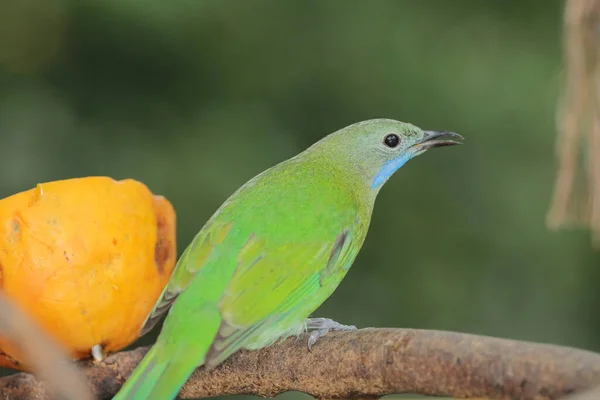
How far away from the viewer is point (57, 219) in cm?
208

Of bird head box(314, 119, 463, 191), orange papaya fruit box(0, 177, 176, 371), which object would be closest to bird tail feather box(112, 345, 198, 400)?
orange papaya fruit box(0, 177, 176, 371)

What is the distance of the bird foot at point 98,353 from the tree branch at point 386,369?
0.04 m

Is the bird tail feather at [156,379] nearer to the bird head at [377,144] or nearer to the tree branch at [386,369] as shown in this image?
the tree branch at [386,369]

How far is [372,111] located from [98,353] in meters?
3.57

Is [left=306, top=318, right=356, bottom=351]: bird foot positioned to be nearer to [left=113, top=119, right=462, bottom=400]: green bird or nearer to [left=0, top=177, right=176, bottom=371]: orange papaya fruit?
[left=113, top=119, right=462, bottom=400]: green bird

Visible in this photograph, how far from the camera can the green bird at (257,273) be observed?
6.90ft

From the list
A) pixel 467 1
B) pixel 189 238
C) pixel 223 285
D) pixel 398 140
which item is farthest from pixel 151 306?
pixel 467 1

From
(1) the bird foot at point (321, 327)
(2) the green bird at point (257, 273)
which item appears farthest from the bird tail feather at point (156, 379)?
(1) the bird foot at point (321, 327)

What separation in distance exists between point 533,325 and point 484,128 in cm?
129

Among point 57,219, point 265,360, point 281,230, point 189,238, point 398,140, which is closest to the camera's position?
point 57,219

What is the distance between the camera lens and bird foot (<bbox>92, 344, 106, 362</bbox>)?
88.6 inches

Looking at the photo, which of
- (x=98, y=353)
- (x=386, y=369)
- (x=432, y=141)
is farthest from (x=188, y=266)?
(x=432, y=141)

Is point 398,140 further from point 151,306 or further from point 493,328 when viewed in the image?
point 493,328

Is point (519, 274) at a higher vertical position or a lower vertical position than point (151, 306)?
higher
